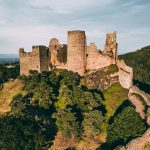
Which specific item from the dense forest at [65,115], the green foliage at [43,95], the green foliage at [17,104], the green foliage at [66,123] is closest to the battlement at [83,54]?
the dense forest at [65,115]

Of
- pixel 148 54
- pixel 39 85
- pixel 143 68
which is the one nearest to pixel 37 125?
pixel 39 85

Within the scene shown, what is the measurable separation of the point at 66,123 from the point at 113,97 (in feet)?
46.4

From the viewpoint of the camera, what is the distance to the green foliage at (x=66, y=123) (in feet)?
213

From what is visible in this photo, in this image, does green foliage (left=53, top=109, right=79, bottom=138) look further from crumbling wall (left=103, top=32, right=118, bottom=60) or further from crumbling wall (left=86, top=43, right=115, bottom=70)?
crumbling wall (left=103, top=32, right=118, bottom=60)

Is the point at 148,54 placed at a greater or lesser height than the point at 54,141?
greater

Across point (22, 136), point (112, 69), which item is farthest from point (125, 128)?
point (112, 69)

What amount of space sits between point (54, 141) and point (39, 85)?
15.9 m

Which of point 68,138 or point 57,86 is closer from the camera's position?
point 68,138

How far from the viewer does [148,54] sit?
16962 centimetres

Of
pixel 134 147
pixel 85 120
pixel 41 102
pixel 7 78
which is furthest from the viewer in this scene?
pixel 7 78

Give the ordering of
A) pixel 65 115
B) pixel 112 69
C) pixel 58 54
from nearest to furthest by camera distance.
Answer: pixel 65 115 < pixel 112 69 < pixel 58 54

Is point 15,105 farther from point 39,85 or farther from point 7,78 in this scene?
point 7,78

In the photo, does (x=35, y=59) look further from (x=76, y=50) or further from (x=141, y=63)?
(x=141, y=63)

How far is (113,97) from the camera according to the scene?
7525 centimetres
